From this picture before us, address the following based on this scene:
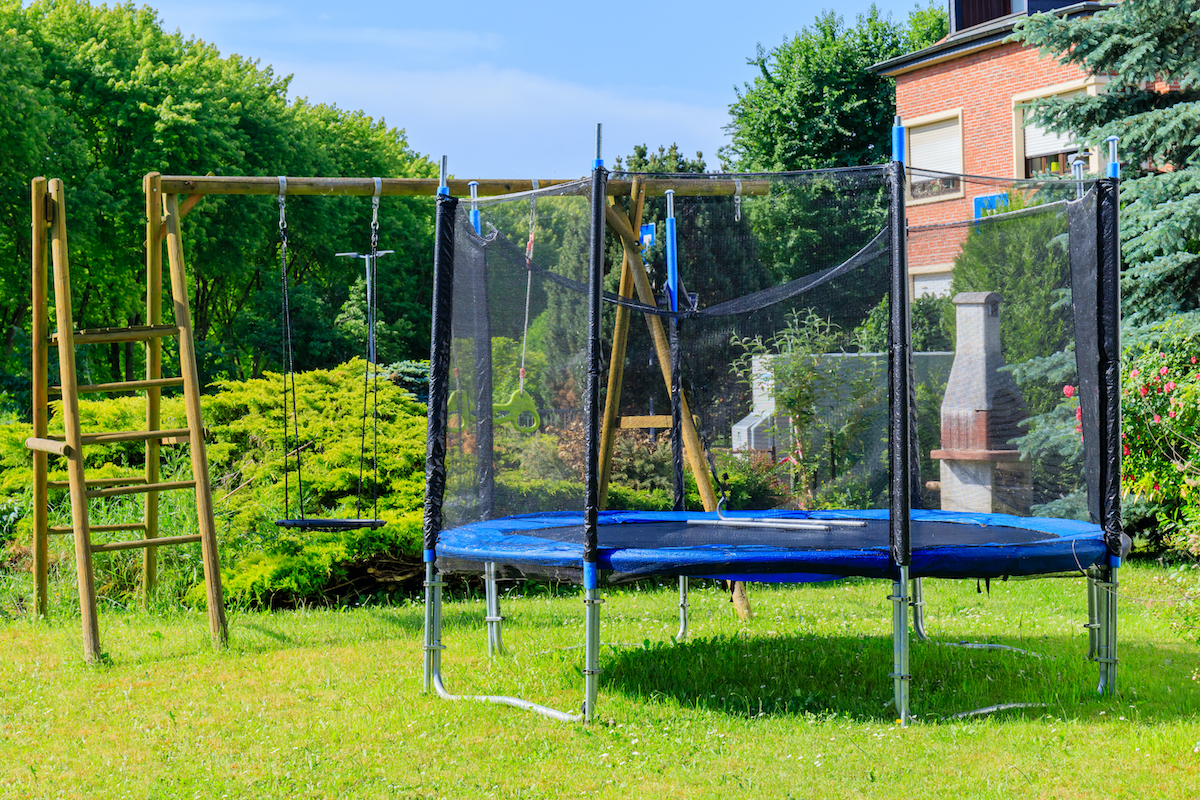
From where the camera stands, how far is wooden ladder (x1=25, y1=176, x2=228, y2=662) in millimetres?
5211

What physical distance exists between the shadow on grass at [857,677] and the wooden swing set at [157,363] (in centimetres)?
101

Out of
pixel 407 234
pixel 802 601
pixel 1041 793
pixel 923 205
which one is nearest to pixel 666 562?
pixel 1041 793

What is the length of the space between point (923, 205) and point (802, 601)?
2767 mm

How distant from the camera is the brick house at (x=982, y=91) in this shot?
52.3ft

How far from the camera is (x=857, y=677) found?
15.4ft

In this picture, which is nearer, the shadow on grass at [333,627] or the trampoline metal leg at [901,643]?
the trampoline metal leg at [901,643]

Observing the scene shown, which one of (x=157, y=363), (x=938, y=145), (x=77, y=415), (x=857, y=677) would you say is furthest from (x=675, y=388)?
(x=938, y=145)

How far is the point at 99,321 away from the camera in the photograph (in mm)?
25391

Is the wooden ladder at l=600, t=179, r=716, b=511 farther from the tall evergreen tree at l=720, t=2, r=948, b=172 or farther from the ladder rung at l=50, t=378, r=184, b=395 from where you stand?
the tall evergreen tree at l=720, t=2, r=948, b=172

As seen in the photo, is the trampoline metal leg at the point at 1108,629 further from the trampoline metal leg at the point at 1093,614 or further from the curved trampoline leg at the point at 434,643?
the curved trampoline leg at the point at 434,643

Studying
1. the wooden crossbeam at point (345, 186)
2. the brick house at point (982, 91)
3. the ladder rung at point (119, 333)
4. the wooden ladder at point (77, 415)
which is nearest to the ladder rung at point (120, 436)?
the wooden ladder at point (77, 415)

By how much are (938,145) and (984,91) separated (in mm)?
1300

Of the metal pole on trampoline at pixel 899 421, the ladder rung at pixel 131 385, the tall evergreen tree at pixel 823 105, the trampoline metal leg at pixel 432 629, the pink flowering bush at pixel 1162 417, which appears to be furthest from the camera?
the tall evergreen tree at pixel 823 105

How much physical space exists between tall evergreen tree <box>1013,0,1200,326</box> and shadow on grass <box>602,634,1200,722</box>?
3.46 metres
